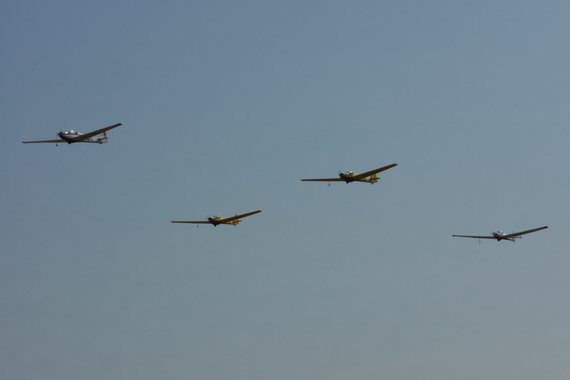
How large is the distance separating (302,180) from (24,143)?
175ft

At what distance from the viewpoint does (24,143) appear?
636 ft

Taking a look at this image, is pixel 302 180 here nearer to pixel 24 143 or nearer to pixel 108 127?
pixel 108 127

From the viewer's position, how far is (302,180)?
7854 inches

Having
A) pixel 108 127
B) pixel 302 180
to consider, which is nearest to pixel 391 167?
pixel 302 180

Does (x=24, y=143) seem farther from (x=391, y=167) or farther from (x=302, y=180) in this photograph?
(x=391, y=167)

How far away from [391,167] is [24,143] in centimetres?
7016

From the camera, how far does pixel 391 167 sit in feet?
653

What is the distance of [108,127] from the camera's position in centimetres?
19750

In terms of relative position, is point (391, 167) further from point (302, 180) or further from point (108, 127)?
point (108, 127)

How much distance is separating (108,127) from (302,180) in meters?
38.8

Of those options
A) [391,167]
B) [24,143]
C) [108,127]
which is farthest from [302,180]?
[24,143]

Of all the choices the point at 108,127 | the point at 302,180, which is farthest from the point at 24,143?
the point at 302,180

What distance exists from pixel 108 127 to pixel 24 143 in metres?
16.0
